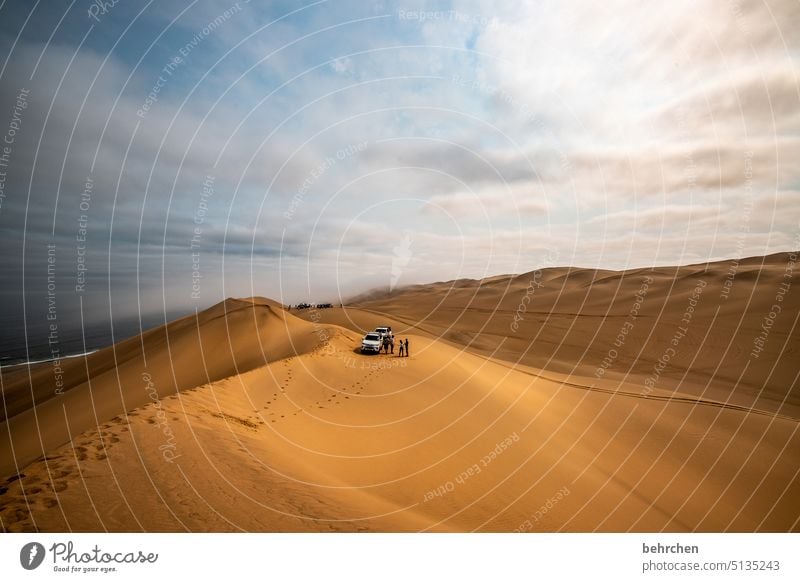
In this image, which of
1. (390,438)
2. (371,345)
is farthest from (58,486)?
(371,345)

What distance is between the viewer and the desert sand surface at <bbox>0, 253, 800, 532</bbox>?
666 cm

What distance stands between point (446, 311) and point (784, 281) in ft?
154

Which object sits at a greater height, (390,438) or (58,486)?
(58,486)

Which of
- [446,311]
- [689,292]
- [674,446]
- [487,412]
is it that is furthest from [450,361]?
[689,292]

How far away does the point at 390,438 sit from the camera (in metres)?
11.8

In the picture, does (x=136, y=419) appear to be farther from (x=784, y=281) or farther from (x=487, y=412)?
(x=784, y=281)

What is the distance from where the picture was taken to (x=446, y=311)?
65250 mm

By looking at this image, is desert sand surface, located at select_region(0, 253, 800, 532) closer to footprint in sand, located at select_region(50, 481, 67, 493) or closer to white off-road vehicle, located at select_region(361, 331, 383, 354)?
footprint in sand, located at select_region(50, 481, 67, 493)

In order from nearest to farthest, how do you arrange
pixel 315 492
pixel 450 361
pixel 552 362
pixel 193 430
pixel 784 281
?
pixel 315 492 → pixel 193 430 → pixel 450 361 → pixel 552 362 → pixel 784 281

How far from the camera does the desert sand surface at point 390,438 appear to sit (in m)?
6.66

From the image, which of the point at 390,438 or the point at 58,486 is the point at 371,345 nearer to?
the point at 390,438

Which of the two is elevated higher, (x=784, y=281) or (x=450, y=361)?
(x=784, y=281)

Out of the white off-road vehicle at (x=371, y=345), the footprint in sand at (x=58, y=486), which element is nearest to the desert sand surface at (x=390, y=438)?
the footprint in sand at (x=58, y=486)

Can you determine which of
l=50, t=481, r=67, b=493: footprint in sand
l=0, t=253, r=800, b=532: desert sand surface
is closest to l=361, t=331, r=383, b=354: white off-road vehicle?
l=0, t=253, r=800, b=532: desert sand surface
